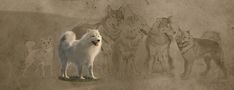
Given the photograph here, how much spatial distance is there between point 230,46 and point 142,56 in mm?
1685

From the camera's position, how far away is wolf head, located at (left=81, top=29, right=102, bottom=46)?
682cm

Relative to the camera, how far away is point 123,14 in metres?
7.13

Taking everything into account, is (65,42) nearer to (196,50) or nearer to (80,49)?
(80,49)

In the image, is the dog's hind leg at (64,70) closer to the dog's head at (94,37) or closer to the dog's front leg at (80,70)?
the dog's front leg at (80,70)

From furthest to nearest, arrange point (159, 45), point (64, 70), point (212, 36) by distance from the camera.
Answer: point (212, 36)
point (159, 45)
point (64, 70)

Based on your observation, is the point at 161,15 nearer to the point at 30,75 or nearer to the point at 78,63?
the point at 78,63

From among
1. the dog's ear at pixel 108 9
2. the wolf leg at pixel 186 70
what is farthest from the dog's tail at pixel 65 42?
the wolf leg at pixel 186 70

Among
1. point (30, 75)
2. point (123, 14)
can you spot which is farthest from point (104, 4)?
point (30, 75)

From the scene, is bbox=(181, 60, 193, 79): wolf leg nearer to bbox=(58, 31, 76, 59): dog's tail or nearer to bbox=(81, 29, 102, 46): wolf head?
bbox=(81, 29, 102, 46): wolf head

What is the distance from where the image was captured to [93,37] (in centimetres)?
684

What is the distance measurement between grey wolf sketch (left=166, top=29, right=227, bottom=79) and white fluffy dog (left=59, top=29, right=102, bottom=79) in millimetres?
1423

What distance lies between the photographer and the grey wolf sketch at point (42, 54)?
674 centimetres

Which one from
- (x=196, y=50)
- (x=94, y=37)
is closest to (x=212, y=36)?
(x=196, y=50)

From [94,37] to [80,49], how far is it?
0.32 metres
